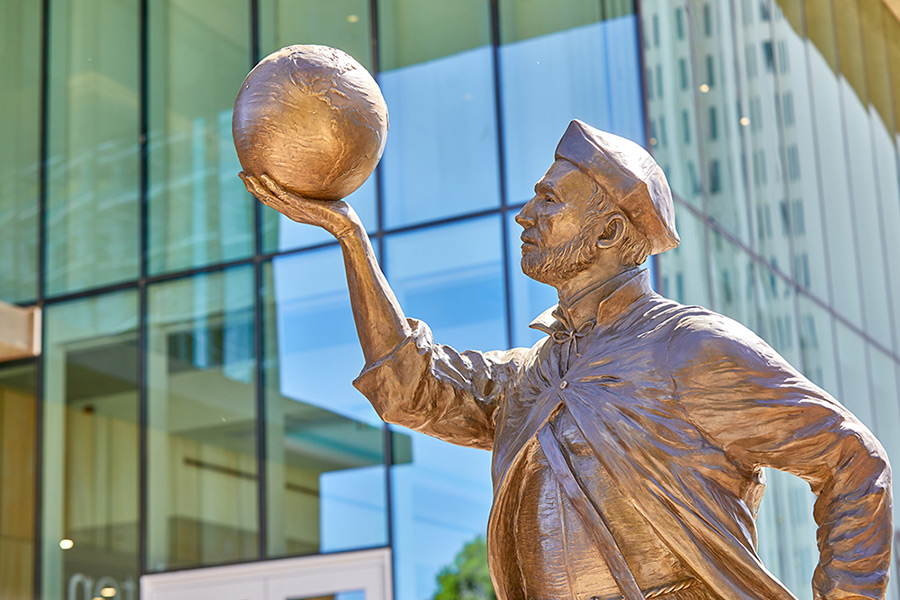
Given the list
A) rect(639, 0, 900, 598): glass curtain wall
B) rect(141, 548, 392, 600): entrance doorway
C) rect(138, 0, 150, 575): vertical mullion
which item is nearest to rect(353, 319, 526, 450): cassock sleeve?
rect(639, 0, 900, 598): glass curtain wall

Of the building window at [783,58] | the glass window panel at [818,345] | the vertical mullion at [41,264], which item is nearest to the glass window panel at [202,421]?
the vertical mullion at [41,264]

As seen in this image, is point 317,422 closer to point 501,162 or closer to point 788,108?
point 501,162

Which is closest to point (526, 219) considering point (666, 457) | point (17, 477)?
point (666, 457)

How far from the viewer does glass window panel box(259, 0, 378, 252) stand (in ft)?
35.4

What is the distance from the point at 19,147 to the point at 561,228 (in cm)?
1087

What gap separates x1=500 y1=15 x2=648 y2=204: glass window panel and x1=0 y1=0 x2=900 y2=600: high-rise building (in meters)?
0.02

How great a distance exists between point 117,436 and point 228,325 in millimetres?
1456

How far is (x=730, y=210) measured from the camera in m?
11.0

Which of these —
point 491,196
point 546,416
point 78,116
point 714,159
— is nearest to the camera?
point 546,416

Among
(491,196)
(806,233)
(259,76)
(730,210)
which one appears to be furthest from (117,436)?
(259,76)

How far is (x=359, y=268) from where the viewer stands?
2.88 meters

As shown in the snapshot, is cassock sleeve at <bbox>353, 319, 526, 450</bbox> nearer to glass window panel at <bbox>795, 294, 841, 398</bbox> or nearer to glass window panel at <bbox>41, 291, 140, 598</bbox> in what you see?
glass window panel at <bbox>41, 291, 140, 598</bbox>

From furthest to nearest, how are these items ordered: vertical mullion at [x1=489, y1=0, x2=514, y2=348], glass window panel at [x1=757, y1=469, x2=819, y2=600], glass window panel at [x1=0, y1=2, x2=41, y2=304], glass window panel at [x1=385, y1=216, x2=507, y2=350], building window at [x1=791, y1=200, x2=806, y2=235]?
building window at [x1=791, y1=200, x2=806, y2=235] → glass window panel at [x1=0, y1=2, x2=41, y2=304] → glass window panel at [x1=757, y1=469, x2=819, y2=600] → glass window panel at [x1=385, y1=216, x2=507, y2=350] → vertical mullion at [x1=489, y1=0, x2=514, y2=348]

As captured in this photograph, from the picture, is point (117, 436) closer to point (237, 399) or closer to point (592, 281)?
point (237, 399)
